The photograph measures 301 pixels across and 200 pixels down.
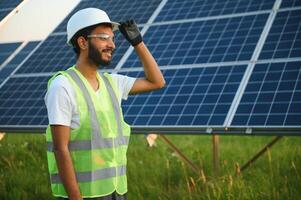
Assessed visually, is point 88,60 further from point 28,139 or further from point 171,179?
point 28,139

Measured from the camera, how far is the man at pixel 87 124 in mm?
3654

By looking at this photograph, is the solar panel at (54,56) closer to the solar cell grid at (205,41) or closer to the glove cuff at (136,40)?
the solar cell grid at (205,41)

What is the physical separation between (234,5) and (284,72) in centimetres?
266

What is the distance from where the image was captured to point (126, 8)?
40.8 ft

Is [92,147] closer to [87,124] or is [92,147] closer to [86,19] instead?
[87,124]

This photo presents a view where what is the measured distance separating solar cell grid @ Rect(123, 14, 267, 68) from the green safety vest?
5278 mm

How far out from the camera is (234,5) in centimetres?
1058

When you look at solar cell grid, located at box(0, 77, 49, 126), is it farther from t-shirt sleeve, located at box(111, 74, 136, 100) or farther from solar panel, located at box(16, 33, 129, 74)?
t-shirt sleeve, located at box(111, 74, 136, 100)

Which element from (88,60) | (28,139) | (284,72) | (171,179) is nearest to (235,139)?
(28,139)

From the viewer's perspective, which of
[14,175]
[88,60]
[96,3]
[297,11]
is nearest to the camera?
[88,60]

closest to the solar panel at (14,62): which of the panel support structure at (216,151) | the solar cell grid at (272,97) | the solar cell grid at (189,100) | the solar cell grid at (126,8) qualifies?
the solar cell grid at (126,8)

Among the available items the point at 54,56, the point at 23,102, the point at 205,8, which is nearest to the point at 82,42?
the point at 23,102

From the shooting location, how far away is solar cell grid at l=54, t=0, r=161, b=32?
11617 mm

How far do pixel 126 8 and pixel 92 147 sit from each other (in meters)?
8.88
